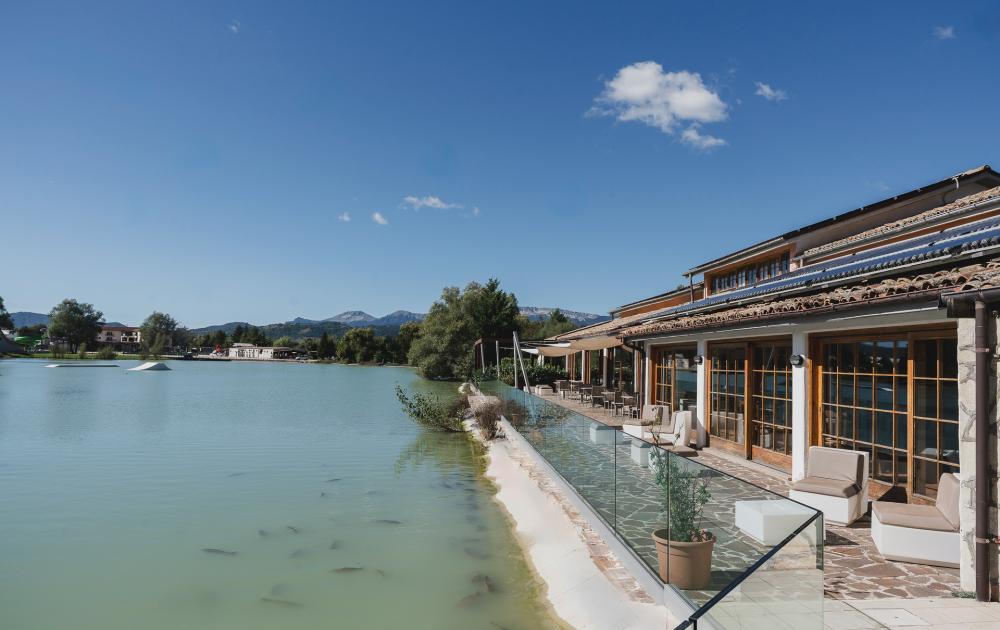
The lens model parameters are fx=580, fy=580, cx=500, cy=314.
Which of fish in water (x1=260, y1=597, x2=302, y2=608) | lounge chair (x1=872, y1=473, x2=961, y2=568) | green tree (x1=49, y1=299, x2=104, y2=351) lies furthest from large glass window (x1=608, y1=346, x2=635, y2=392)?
green tree (x1=49, y1=299, x2=104, y2=351)

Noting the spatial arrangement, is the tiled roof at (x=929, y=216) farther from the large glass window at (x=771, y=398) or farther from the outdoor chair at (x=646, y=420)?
the outdoor chair at (x=646, y=420)

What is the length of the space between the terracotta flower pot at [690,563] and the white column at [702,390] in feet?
24.6

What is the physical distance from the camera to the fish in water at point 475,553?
934 centimetres

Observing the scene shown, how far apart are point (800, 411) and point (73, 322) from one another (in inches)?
5356

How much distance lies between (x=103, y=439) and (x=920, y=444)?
23.9 metres

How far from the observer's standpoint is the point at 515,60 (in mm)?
18734

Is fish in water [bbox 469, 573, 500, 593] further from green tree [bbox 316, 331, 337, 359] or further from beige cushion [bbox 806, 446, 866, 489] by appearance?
green tree [bbox 316, 331, 337, 359]

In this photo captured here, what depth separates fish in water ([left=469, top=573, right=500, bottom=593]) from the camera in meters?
8.08

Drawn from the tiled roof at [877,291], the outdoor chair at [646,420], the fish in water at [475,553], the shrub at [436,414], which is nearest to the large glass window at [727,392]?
the tiled roof at [877,291]

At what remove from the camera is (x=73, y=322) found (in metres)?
113

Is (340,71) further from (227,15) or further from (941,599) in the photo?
(941,599)

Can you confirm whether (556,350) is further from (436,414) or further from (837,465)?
(837,465)

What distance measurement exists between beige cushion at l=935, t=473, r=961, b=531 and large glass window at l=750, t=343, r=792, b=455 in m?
3.75

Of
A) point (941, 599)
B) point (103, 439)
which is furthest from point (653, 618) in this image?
point (103, 439)
